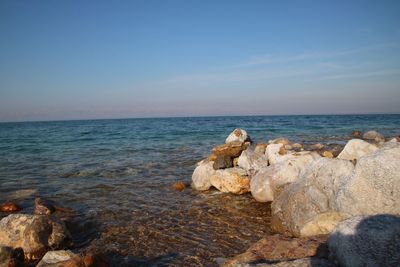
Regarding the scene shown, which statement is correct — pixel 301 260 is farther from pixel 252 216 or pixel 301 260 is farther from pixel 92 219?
pixel 92 219

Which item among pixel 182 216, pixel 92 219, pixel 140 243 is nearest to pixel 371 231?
pixel 140 243

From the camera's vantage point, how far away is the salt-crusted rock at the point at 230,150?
10445 millimetres

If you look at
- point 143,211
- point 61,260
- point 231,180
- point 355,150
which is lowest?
point 143,211

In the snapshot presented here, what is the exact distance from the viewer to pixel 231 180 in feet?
29.2

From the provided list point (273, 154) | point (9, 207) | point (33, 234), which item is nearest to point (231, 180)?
point (273, 154)

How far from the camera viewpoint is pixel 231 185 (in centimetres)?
884

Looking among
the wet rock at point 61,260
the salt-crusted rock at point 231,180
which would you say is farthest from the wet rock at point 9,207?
the salt-crusted rock at point 231,180

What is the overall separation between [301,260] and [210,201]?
5145mm

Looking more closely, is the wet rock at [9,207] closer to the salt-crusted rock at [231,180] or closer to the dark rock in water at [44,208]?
the dark rock in water at [44,208]

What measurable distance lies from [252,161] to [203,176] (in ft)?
5.30

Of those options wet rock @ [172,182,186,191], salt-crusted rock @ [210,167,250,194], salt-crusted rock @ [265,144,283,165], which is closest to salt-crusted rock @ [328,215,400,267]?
salt-crusted rock @ [210,167,250,194]

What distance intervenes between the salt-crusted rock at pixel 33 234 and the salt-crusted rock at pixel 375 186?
505 centimetres

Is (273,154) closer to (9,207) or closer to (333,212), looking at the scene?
(333,212)

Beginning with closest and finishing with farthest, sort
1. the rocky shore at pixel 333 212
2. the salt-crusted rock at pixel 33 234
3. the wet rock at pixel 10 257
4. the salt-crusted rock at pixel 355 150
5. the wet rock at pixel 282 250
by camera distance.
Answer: the rocky shore at pixel 333 212 → the wet rock at pixel 282 250 → the wet rock at pixel 10 257 → the salt-crusted rock at pixel 33 234 → the salt-crusted rock at pixel 355 150
